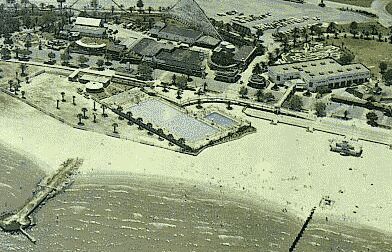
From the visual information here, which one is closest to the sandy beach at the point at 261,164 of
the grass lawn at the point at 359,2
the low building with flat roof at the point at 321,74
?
the low building with flat roof at the point at 321,74

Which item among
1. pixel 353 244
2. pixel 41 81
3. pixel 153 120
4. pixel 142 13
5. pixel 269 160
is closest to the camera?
pixel 353 244

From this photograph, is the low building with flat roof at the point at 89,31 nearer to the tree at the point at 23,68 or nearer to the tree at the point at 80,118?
the tree at the point at 23,68

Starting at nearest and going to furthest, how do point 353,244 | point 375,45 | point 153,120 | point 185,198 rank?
point 353,244
point 185,198
point 153,120
point 375,45

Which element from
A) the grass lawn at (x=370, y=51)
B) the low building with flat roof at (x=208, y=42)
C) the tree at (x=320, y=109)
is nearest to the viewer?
the tree at (x=320, y=109)

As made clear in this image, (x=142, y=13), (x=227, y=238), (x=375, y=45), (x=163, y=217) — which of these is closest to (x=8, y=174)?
(x=163, y=217)

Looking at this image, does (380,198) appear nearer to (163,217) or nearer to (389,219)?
(389,219)

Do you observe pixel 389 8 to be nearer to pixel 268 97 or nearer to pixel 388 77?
pixel 388 77

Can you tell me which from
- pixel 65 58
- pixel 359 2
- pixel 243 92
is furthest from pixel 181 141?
pixel 359 2

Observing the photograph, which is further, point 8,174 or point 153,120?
point 153,120
